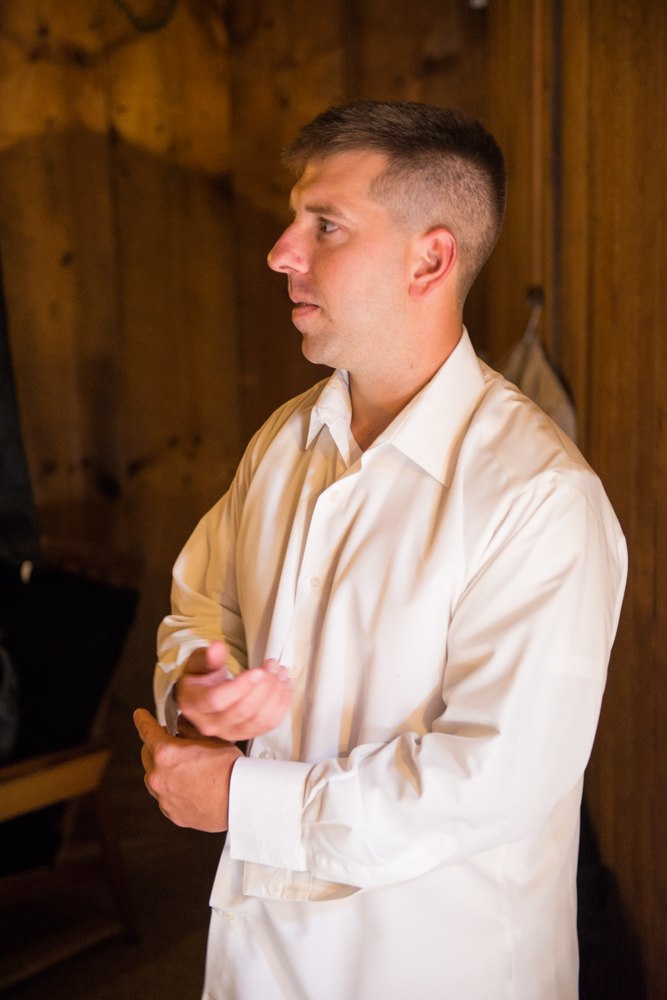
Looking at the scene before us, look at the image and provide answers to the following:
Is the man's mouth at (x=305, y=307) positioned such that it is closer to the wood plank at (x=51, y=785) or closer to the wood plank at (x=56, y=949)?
the wood plank at (x=51, y=785)

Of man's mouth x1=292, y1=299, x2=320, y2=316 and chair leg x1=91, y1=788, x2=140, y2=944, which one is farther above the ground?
man's mouth x1=292, y1=299, x2=320, y2=316

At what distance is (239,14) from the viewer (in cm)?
260

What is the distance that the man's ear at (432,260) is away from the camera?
3.84 ft

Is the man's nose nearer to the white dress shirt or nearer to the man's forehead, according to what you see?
the man's forehead

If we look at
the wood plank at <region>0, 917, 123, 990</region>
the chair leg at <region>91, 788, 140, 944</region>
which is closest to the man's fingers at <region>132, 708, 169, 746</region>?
the chair leg at <region>91, 788, 140, 944</region>

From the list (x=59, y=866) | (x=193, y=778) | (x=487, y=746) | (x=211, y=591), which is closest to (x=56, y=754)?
(x=59, y=866)

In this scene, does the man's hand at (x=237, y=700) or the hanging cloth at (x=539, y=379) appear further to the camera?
the hanging cloth at (x=539, y=379)

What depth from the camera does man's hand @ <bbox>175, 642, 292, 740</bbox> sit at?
963mm

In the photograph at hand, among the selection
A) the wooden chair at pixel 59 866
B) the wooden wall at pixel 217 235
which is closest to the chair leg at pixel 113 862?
the wooden chair at pixel 59 866

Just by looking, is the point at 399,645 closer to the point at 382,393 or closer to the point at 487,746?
the point at 487,746

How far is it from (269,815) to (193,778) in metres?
0.13

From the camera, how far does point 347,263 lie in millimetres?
1147

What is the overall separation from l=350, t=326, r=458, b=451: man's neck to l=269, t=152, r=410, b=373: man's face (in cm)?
4

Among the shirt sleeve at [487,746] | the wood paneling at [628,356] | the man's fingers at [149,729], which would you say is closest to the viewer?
the shirt sleeve at [487,746]
